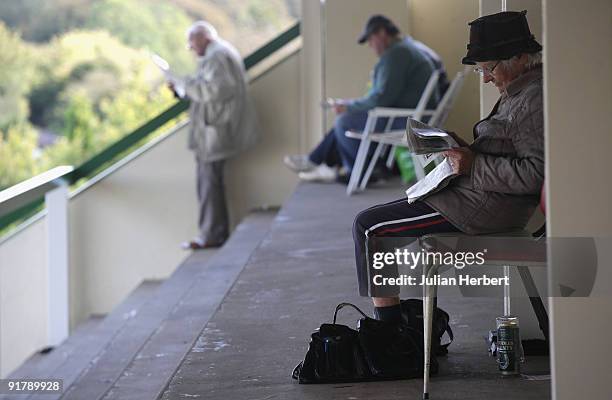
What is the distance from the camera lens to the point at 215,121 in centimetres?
740

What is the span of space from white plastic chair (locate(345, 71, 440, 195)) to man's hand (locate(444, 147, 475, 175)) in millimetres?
2935

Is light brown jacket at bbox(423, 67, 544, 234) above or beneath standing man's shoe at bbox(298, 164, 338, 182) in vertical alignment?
above

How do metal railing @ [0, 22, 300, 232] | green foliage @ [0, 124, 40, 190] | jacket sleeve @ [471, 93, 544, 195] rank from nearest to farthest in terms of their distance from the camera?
1. jacket sleeve @ [471, 93, 544, 195]
2. metal railing @ [0, 22, 300, 232]
3. green foliage @ [0, 124, 40, 190]

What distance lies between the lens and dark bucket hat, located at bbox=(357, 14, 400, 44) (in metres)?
5.95

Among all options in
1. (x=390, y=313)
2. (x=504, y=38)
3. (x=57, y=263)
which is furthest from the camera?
(x=57, y=263)

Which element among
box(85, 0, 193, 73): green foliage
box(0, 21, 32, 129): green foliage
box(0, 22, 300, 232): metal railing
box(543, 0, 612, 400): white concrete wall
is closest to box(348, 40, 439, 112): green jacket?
box(0, 22, 300, 232): metal railing

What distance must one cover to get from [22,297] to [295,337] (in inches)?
90.4

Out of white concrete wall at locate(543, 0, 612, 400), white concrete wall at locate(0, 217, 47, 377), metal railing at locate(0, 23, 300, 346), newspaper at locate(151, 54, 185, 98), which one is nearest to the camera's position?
white concrete wall at locate(543, 0, 612, 400)

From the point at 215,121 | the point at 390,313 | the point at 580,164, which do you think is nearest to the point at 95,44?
the point at 215,121

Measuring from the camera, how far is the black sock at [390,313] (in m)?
2.93

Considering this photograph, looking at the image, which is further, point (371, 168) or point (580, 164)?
point (371, 168)

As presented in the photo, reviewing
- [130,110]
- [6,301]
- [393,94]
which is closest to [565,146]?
[6,301]

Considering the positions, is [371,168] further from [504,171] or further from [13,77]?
[13,77]

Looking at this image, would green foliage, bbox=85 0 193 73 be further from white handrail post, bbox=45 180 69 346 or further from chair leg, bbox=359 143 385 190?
chair leg, bbox=359 143 385 190
